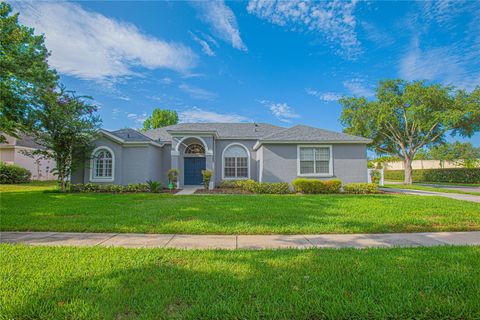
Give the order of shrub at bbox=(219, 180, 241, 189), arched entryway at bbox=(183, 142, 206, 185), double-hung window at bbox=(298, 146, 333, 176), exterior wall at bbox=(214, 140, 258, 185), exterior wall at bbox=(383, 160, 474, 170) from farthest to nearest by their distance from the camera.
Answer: exterior wall at bbox=(383, 160, 474, 170), arched entryway at bbox=(183, 142, 206, 185), exterior wall at bbox=(214, 140, 258, 185), shrub at bbox=(219, 180, 241, 189), double-hung window at bbox=(298, 146, 333, 176)

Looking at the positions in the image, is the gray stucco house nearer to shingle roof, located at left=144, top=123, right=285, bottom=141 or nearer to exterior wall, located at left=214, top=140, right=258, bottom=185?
exterior wall, located at left=214, top=140, right=258, bottom=185

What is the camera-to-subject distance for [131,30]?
11273mm

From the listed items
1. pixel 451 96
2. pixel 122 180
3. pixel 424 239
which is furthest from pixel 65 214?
pixel 451 96

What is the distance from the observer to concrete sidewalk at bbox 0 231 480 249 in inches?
179

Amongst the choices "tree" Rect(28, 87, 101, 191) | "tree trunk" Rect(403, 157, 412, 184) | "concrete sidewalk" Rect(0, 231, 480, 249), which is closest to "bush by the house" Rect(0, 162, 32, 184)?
"tree" Rect(28, 87, 101, 191)

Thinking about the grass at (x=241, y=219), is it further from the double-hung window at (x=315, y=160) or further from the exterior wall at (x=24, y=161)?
the exterior wall at (x=24, y=161)

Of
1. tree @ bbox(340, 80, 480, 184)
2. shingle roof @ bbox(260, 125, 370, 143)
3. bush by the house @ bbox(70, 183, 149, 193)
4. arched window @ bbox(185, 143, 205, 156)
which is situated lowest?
bush by the house @ bbox(70, 183, 149, 193)

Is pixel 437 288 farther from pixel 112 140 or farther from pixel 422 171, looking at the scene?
pixel 422 171

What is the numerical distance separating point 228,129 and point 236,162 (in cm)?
344

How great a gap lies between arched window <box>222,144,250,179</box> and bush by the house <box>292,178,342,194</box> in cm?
468

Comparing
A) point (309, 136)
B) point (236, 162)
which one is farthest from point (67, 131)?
point (309, 136)

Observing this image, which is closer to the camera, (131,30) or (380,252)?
(380,252)

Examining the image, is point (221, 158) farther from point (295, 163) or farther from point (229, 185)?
point (295, 163)

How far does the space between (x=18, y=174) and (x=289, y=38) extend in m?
25.0
